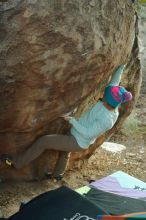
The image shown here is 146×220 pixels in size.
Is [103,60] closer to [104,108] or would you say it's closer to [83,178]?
[104,108]

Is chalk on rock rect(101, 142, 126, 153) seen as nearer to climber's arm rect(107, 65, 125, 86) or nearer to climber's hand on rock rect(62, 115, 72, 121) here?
climber's arm rect(107, 65, 125, 86)

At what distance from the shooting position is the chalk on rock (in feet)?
24.5

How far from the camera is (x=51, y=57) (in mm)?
4770

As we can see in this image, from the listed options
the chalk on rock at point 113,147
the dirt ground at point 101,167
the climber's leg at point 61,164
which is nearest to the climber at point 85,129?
the climber's leg at point 61,164

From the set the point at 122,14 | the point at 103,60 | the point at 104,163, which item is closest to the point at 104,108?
the point at 103,60

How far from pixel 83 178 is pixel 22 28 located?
2535 millimetres

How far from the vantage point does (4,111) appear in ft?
16.4

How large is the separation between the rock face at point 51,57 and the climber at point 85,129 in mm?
122

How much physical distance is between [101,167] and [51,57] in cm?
249

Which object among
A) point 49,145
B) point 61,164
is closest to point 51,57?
point 49,145

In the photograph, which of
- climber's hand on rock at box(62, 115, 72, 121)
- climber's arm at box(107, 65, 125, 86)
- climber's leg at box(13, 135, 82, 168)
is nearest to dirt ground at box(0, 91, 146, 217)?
climber's leg at box(13, 135, 82, 168)

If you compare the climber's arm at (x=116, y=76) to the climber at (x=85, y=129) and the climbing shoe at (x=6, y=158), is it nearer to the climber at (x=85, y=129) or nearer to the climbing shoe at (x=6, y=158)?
the climber at (x=85, y=129)

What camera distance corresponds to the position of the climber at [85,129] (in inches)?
202

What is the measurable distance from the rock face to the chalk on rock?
205 cm
